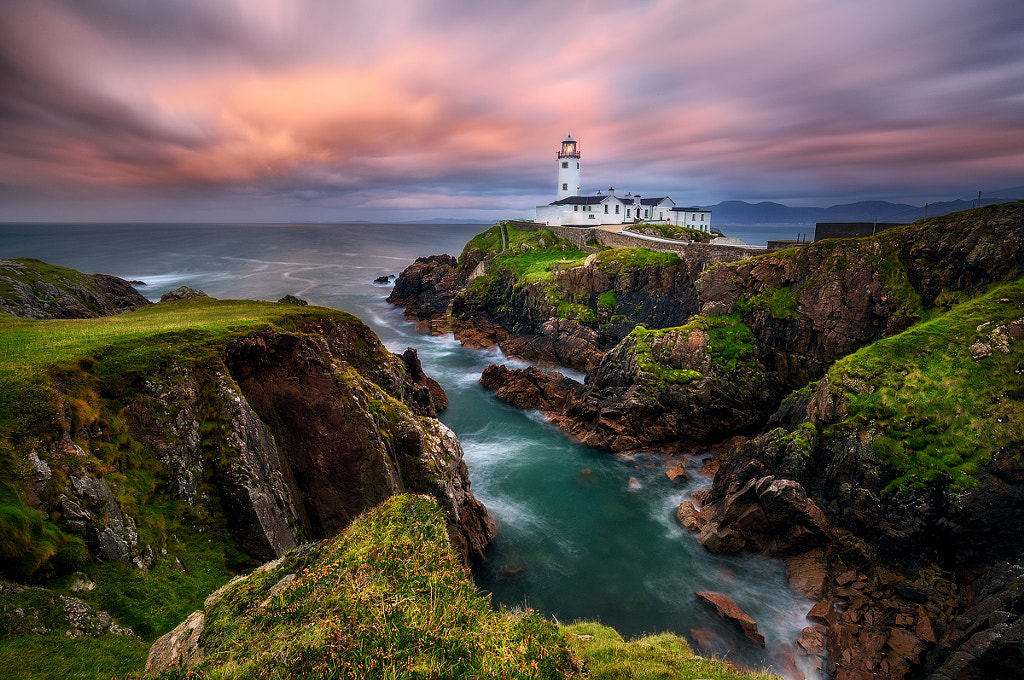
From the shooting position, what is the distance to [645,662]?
10.9 metres

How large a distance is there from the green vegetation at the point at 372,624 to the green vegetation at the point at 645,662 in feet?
8.82

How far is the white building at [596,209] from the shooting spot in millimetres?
78250

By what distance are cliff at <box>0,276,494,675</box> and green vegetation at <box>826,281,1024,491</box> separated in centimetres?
1786

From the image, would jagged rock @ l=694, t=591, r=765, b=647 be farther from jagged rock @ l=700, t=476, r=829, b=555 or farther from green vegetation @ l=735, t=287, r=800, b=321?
green vegetation @ l=735, t=287, r=800, b=321

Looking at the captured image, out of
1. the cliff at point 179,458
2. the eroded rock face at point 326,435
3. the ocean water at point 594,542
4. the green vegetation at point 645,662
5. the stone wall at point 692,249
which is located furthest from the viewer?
the stone wall at point 692,249

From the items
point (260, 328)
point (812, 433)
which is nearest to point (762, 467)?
point (812, 433)

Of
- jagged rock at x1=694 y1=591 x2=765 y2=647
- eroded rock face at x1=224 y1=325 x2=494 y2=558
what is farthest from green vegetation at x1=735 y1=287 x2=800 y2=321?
eroded rock face at x1=224 y1=325 x2=494 y2=558

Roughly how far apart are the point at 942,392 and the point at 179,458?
1090 inches

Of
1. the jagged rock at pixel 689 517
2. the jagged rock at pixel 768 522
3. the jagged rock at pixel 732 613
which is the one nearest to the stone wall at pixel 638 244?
the jagged rock at pixel 768 522

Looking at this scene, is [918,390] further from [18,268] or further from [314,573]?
[18,268]

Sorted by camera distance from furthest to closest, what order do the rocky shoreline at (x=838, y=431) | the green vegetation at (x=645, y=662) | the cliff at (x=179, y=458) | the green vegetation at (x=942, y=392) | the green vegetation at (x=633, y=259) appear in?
the green vegetation at (x=633, y=259) < the green vegetation at (x=942, y=392) < the rocky shoreline at (x=838, y=431) < the green vegetation at (x=645, y=662) < the cliff at (x=179, y=458)

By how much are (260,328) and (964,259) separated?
34491mm

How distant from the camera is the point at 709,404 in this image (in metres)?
27.8

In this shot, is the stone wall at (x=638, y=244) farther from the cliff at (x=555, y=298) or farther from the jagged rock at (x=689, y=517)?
the jagged rock at (x=689, y=517)
